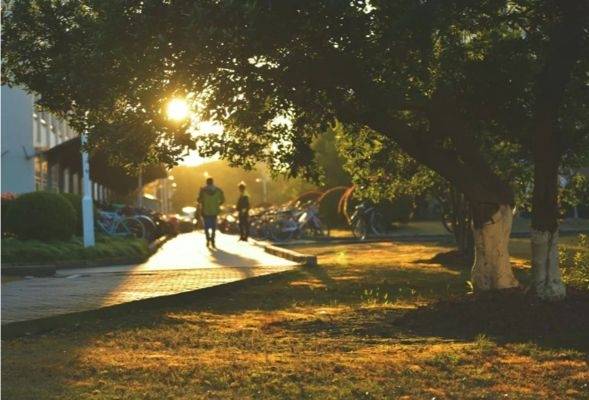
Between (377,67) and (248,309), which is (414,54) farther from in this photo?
(248,309)

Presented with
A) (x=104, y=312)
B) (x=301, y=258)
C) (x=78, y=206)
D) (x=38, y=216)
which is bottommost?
(x=104, y=312)

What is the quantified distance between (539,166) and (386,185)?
19.4 feet

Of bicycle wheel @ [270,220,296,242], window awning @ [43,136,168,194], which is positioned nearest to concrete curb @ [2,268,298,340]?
window awning @ [43,136,168,194]

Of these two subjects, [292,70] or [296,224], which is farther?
[296,224]

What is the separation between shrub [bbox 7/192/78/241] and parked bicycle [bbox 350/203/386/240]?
41.1 ft

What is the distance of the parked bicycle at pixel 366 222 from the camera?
96.4ft

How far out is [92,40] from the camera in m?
7.51

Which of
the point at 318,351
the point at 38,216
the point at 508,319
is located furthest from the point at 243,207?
the point at 318,351

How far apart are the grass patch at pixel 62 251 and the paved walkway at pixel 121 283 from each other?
547mm

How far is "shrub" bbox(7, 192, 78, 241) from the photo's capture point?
18.1 meters

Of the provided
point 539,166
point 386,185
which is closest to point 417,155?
point 539,166

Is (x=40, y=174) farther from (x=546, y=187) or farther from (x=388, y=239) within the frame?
(x=546, y=187)

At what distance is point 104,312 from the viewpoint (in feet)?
29.8

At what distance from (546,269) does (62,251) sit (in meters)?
10.6
